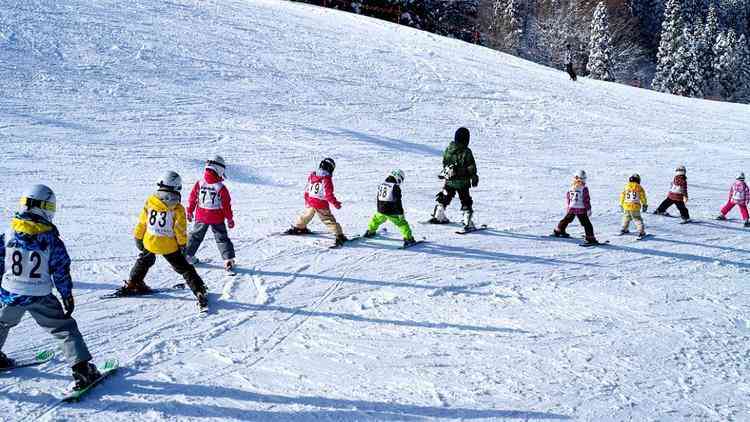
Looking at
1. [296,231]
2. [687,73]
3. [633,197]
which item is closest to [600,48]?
[687,73]

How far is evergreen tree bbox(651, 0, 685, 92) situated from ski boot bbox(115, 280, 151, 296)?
165 feet

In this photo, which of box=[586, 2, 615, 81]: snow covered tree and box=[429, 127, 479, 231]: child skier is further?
box=[586, 2, 615, 81]: snow covered tree

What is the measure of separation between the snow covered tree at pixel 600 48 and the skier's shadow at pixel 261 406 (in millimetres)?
46375

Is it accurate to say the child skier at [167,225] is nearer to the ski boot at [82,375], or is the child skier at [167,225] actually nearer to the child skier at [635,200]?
the ski boot at [82,375]

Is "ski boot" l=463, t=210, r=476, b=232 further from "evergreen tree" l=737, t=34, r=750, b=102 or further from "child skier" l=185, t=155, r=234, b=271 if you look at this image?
"evergreen tree" l=737, t=34, r=750, b=102

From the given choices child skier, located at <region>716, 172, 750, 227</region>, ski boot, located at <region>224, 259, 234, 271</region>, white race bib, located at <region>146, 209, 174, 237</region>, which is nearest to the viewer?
white race bib, located at <region>146, 209, 174, 237</region>

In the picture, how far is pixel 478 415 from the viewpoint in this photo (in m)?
4.61

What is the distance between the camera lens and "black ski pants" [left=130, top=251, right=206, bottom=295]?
233 inches

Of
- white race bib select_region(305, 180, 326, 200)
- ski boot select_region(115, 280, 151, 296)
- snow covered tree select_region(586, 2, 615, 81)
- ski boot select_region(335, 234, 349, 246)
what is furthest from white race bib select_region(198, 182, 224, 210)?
snow covered tree select_region(586, 2, 615, 81)

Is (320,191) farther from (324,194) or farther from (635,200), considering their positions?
(635,200)

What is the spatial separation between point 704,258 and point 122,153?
37.9 ft

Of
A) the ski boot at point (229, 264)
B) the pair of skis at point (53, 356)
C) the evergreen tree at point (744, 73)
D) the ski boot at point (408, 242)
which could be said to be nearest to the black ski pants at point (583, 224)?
the ski boot at point (408, 242)

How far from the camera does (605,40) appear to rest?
1847 inches

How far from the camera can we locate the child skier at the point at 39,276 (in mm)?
4211
